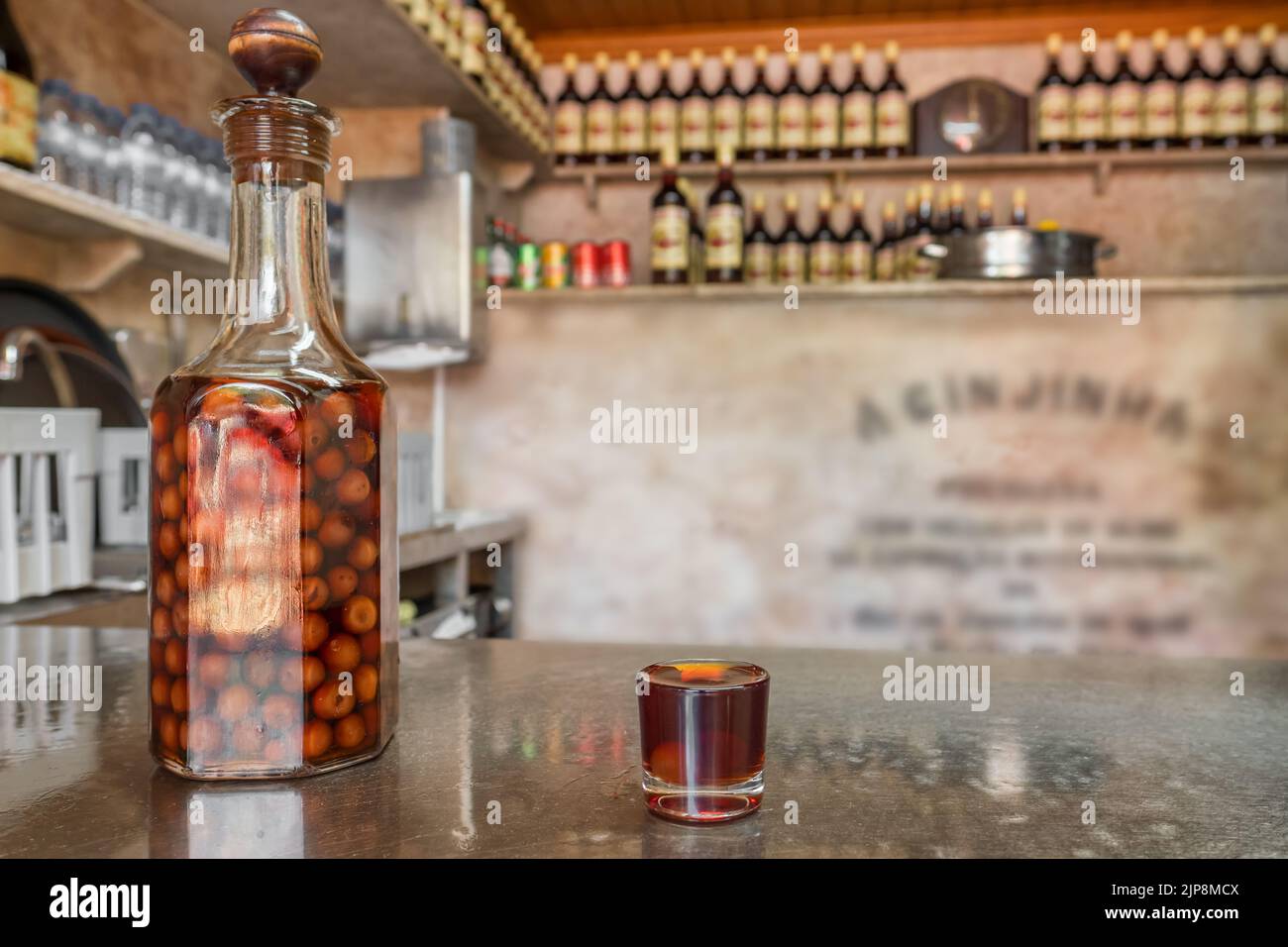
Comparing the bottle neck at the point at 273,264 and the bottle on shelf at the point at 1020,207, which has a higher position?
the bottle on shelf at the point at 1020,207

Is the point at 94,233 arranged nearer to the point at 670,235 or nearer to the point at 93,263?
the point at 93,263

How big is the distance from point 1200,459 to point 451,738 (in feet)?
8.94

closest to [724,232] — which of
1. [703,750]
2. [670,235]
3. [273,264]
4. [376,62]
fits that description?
[670,235]

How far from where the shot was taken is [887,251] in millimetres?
3084

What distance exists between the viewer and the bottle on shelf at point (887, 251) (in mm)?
3070

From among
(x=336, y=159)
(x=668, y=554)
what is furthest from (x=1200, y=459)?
(x=336, y=159)

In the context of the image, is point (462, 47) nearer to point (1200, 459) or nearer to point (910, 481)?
point (910, 481)

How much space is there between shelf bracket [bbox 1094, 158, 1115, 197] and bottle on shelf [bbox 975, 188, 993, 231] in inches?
12.0

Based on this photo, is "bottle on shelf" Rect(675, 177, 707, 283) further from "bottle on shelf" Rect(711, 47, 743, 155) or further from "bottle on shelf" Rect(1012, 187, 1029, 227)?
"bottle on shelf" Rect(1012, 187, 1029, 227)

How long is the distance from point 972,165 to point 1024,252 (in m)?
0.62

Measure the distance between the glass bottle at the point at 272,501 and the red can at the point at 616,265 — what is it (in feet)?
8.16

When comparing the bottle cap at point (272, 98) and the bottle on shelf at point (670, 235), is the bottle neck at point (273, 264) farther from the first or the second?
the bottle on shelf at point (670, 235)

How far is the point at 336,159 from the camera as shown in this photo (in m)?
3.01

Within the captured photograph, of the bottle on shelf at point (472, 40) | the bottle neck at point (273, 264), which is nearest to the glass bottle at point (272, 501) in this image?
the bottle neck at point (273, 264)
